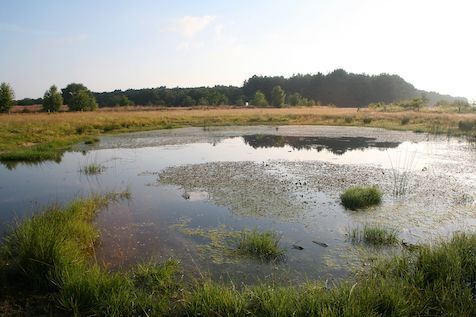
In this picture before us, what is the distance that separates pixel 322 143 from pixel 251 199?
13184mm

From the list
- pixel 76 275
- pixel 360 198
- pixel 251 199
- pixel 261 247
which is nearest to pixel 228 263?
pixel 261 247

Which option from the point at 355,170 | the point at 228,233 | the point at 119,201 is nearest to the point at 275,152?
the point at 355,170

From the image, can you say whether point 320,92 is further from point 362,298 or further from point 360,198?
point 362,298

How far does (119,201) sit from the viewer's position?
9523mm

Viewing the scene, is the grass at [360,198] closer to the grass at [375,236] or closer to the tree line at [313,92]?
the grass at [375,236]

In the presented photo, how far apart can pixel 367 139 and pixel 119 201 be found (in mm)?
18369

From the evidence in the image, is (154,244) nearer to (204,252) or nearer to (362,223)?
(204,252)

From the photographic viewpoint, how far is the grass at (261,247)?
6.02 m

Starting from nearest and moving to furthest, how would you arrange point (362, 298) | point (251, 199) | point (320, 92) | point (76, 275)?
1. point (362, 298)
2. point (76, 275)
3. point (251, 199)
4. point (320, 92)

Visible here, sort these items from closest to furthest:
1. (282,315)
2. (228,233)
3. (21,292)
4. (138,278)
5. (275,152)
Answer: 1. (282,315)
2. (21,292)
3. (138,278)
4. (228,233)
5. (275,152)

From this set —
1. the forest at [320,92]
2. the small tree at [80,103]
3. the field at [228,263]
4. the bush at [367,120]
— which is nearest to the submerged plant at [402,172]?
the field at [228,263]

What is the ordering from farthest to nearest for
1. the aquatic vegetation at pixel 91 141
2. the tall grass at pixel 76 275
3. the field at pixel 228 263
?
1. the aquatic vegetation at pixel 91 141
2. the tall grass at pixel 76 275
3. the field at pixel 228 263

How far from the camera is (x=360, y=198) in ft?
29.1

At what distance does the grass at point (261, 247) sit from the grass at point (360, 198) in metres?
3.29
